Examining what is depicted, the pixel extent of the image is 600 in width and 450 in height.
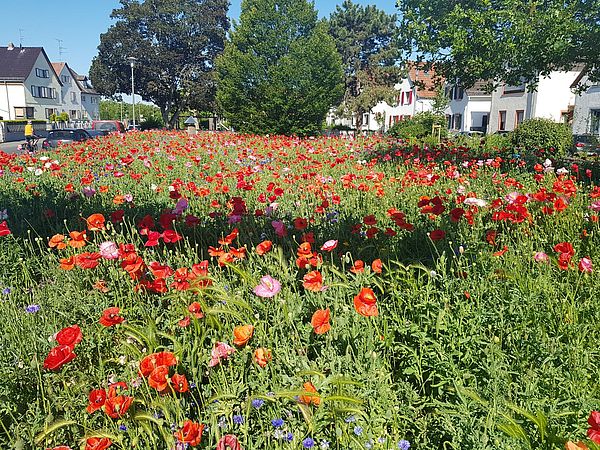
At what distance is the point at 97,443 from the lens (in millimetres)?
1591

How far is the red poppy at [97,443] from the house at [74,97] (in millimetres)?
76739

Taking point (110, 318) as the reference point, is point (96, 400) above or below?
below

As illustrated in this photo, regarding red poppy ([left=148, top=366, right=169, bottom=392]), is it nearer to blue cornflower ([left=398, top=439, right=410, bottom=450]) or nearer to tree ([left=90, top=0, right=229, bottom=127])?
blue cornflower ([left=398, top=439, right=410, bottom=450])

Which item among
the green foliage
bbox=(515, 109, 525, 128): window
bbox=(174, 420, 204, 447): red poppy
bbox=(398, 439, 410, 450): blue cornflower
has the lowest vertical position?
bbox=(398, 439, 410, 450): blue cornflower

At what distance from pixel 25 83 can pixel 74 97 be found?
68.8 feet

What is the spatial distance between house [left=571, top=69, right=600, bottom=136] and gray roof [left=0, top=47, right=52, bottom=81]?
54.7 meters

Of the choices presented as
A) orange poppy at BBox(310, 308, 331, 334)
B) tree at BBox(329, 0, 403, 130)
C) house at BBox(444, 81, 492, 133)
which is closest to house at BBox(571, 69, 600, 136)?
house at BBox(444, 81, 492, 133)

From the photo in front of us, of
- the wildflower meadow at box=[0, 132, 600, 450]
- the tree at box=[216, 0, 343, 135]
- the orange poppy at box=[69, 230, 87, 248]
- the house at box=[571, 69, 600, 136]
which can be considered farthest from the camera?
the house at box=[571, 69, 600, 136]

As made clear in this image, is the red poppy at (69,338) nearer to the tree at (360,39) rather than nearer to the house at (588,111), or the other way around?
the house at (588,111)

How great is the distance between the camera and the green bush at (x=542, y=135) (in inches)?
584

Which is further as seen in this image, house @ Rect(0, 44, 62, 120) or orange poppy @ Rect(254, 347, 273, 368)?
house @ Rect(0, 44, 62, 120)

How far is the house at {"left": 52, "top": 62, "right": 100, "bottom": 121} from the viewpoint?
237ft

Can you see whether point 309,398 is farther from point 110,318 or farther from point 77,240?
point 77,240

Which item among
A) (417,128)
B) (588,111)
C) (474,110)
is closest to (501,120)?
(474,110)
